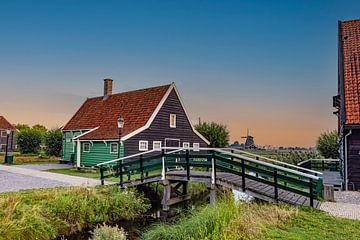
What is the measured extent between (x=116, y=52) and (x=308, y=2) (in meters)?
10.7

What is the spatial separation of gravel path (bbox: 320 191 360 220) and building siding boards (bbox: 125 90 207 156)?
12711 millimetres

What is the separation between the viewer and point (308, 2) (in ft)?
50.8

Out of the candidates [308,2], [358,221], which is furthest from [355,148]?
[308,2]

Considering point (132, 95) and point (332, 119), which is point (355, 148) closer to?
point (332, 119)

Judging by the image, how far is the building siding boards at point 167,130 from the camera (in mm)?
20500

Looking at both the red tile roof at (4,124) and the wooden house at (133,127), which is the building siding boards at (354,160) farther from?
the red tile roof at (4,124)

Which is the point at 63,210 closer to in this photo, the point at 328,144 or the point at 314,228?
the point at 314,228

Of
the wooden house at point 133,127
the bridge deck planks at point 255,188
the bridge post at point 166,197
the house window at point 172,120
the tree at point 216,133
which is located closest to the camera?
the bridge deck planks at point 255,188

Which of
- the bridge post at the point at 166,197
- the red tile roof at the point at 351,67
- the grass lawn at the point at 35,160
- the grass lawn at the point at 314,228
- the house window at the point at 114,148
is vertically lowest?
the grass lawn at the point at 35,160

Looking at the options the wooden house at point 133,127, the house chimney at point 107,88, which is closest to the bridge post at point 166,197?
the wooden house at point 133,127

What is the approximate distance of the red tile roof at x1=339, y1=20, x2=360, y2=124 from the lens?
12.1 metres

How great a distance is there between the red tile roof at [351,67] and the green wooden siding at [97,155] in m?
14.1

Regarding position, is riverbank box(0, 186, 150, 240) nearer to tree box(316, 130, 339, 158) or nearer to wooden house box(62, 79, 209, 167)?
wooden house box(62, 79, 209, 167)

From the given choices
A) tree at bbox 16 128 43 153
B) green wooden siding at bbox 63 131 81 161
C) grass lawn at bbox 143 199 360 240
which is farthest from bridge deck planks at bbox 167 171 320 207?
tree at bbox 16 128 43 153
